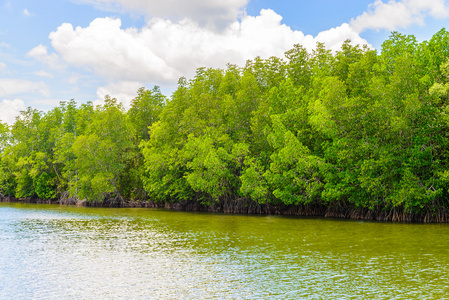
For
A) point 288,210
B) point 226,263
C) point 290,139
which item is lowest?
point 226,263

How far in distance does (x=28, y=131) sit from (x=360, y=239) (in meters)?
63.9

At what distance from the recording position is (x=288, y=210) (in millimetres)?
44219

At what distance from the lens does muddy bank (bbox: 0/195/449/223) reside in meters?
34.6

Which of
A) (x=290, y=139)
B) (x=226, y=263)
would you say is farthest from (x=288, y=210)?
(x=226, y=263)

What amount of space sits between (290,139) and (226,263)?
910 inches

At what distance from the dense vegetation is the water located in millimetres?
7115

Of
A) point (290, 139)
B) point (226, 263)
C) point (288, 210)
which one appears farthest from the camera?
point (288, 210)

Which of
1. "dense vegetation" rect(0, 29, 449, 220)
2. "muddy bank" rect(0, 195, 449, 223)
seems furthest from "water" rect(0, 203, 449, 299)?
"dense vegetation" rect(0, 29, 449, 220)

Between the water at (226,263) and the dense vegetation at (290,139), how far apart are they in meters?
7.12

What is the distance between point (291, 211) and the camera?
43844 millimetres

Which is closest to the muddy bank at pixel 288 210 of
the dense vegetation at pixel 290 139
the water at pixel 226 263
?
the dense vegetation at pixel 290 139

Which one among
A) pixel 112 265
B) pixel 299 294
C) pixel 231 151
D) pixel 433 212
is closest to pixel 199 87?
pixel 231 151

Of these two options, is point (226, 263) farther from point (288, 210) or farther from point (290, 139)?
point (288, 210)

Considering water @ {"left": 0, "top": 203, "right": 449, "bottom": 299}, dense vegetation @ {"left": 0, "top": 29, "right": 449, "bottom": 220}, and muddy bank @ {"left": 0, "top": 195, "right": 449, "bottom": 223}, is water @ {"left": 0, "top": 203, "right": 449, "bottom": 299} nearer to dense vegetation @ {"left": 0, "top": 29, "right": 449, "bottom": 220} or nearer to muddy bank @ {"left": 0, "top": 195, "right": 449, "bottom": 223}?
muddy bank @ {"left": 0, "top": 195, "right": 449, "bottom": 223}
